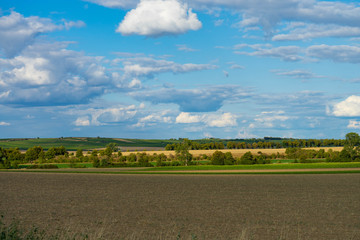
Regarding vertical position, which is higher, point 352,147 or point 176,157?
point 352,147

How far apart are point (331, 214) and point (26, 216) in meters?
20.6

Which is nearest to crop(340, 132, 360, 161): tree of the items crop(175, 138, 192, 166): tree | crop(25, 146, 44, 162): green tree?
crop(175, 138, 192, 166): tree

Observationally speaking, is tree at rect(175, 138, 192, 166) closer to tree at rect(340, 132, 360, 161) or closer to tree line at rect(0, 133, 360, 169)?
tree line at rect(0, 133, 360, 169)

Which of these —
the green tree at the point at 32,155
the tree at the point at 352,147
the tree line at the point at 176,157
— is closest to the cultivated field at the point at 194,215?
the tree line at the point at 176,157

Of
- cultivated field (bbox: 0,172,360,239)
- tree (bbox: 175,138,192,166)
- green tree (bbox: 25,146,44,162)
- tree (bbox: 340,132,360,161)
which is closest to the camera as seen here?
cultivated field (bbox: 0,172,360,239)

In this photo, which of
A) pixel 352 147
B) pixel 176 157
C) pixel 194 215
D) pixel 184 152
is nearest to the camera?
pixel 194 215

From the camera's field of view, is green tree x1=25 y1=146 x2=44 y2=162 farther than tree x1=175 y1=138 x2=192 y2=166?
Yes

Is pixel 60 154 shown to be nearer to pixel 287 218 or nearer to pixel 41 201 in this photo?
pixel 41 201

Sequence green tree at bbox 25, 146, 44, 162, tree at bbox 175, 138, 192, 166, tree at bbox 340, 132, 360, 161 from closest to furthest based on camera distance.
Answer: tree at bbox 340, 132, 360, 161 < tree at bbox 175, 138, 192, 166 < green tree at bbox 25, 146, 44, 162

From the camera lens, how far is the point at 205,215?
26609 mm

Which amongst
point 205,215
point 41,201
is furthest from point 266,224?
point 41,201

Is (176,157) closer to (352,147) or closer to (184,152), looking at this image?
(184,152)

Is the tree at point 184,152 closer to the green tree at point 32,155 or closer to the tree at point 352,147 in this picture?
the tree at point 352,147

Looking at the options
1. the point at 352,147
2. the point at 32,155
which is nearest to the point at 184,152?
the point at 352,147
